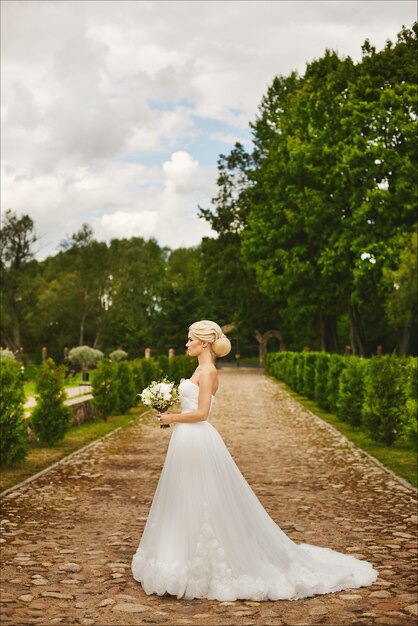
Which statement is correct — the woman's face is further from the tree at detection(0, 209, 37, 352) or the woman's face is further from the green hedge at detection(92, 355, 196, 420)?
the tree at detection(0, 209, 37, 352)

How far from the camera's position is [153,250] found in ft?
308

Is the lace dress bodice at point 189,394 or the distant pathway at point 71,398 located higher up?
the lace dress bodice at point 189,394

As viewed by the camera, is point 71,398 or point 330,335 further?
point 330,335

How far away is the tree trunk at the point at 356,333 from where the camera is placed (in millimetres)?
38469

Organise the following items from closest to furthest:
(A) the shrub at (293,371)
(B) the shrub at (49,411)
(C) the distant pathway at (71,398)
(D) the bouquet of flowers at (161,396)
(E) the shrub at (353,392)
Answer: (D) the bouquet of flowers at (161,396) < (B) the shrub at (49,411) < (E) the shrub at (353,392) < (C) the distant pathway at (71,398) < (A) the shrub at (293,371)

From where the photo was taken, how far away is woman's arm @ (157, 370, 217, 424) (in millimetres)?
6078

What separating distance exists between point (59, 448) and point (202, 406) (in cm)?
943

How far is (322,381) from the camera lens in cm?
2491

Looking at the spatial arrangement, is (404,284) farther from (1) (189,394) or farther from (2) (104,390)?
(1) (189,394)

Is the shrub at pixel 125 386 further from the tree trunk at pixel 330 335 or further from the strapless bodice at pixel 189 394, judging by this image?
the tree trunk at pixel 330 335

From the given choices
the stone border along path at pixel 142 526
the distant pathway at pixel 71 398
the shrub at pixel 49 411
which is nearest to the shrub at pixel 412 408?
the stone border along path at pixel 142 526

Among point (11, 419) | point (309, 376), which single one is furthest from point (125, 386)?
point (11, 419)

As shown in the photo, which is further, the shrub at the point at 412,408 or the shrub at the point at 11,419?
the shrub at the point at 412,408

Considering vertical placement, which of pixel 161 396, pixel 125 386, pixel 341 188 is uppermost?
pixel 341 188
